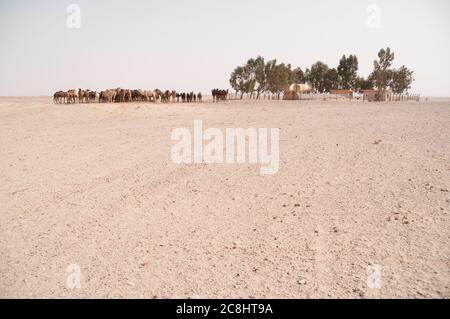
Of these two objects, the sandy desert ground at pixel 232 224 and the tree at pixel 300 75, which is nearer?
the sandy desert ground at pixel 232 224

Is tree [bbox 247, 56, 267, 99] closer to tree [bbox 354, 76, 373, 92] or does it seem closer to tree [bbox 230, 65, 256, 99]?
tree [bbox 230, 65, 256, 99]

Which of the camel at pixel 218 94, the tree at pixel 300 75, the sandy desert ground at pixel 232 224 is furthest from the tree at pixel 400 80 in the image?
the sandy desert ground at pixel 232 224

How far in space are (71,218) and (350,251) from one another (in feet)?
15.3

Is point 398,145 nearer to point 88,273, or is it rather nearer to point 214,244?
point 214,244

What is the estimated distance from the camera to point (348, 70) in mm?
94438

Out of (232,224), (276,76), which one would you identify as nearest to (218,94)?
(276,76)

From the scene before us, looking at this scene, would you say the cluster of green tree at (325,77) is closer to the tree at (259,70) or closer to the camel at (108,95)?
the tree at (259,70)

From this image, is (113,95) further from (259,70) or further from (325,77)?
(325,77)

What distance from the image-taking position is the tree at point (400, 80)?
8975 cm

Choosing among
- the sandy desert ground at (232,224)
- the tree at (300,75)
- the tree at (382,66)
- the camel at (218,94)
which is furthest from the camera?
the tree at (300,75)

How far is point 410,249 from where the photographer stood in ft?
16.0

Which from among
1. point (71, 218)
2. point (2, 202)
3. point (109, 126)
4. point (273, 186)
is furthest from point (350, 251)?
point (109, 126)

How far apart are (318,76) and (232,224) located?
338 feet

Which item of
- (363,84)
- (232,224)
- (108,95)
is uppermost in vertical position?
(363,84)
